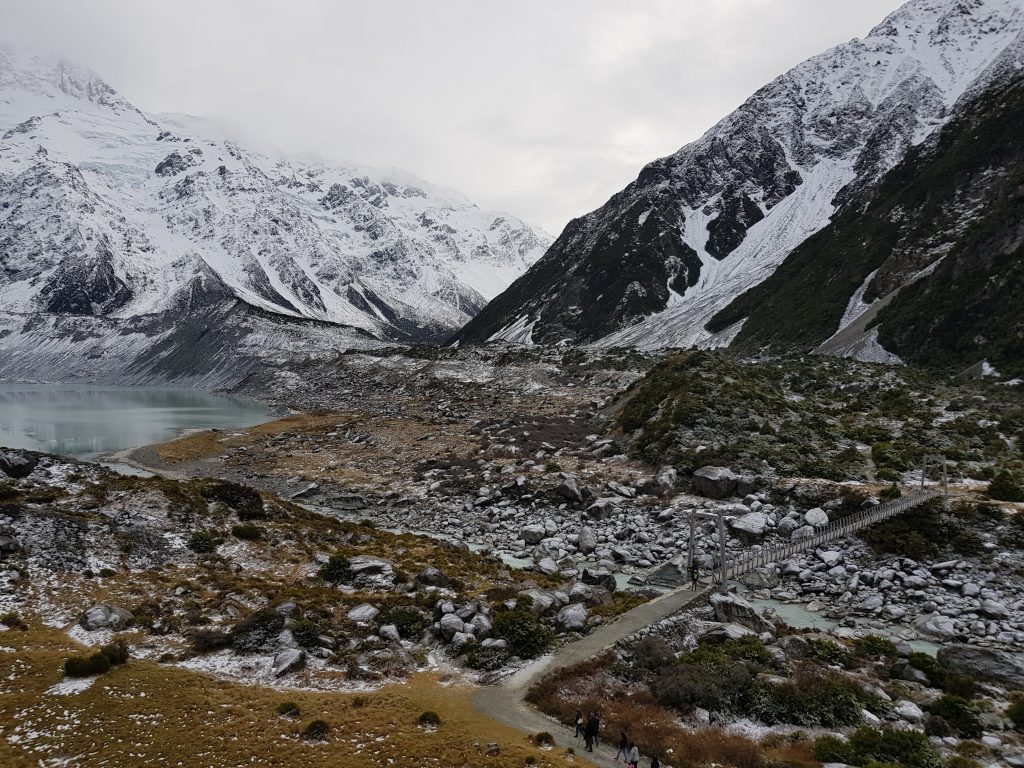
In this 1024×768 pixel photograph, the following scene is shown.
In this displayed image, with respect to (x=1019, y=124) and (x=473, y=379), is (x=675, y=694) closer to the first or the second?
(x=473, y=379)

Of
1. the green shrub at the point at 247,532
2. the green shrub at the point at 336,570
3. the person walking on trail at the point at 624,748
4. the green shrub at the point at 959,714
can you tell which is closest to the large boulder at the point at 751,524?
the green shrub at the point at 959,714

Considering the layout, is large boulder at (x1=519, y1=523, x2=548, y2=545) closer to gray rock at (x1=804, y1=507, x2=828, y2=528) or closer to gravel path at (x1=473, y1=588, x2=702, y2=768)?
gravel path at (x1=473, y1=588, x2=702, y2=768)

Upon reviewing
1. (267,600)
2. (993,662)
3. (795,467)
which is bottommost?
(267,600)

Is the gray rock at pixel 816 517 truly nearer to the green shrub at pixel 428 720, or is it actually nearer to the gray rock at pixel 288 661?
the green shrub at pixel 428 720

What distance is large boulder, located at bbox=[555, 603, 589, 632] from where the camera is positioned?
21.4 metres

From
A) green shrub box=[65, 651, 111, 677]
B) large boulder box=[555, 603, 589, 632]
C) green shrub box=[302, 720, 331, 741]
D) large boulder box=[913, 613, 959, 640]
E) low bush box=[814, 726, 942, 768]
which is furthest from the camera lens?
large boulder box=[555, 603, 589, 632]

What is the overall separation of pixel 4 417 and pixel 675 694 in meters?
130

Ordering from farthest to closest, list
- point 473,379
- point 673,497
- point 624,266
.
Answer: point 624,266 → point 473,379 → point 673,497

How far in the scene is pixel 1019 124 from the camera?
108 meters

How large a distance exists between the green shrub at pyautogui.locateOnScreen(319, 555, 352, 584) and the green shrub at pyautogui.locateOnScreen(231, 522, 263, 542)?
5.16m

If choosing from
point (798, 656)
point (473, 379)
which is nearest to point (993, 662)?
point (798, 656)

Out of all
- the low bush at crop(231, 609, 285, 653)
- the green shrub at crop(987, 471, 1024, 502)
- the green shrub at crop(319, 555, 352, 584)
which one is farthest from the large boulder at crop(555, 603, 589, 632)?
the green shrub at crop(987, 471, 1024, 502)

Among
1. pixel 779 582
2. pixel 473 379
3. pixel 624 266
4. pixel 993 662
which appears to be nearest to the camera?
pixel 993 662

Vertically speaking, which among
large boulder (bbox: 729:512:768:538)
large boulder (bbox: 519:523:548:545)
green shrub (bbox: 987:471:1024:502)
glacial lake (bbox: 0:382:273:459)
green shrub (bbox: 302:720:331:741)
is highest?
green shrub (bbox: 987:471:1024:502)
